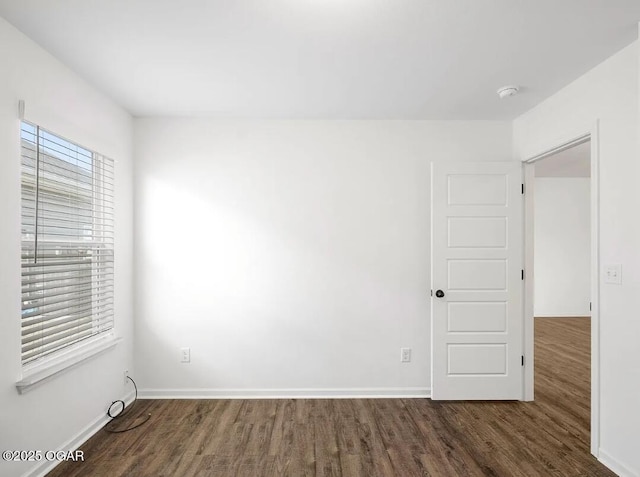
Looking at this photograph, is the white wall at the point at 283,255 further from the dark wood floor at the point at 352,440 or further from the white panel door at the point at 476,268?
the dark wood floor at the point at 352,440

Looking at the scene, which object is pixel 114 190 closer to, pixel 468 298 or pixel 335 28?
pixel 335 28

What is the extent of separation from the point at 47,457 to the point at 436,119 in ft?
12.7

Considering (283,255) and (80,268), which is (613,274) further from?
(80,268)

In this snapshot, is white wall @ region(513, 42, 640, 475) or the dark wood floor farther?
the dark wood floor

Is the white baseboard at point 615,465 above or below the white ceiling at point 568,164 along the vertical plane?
below

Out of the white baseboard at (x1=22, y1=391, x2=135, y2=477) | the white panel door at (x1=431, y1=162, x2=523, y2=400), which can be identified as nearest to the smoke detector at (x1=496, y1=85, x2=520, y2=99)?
the white panel door at (x1=431, y1=162, x2=523, y2=400)

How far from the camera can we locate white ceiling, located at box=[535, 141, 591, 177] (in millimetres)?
4907

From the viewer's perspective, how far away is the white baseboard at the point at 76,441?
81.0 inches

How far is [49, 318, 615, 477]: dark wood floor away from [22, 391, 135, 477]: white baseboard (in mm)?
53

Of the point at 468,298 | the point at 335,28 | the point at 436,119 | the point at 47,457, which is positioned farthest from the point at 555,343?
the point at 47,457

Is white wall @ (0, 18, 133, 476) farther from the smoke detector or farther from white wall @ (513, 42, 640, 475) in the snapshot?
white wall @ (513, 42, 640, 475)

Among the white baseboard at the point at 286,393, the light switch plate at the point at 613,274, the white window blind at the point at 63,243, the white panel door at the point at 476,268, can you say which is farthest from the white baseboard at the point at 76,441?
the light switch plate at the point at 613,274

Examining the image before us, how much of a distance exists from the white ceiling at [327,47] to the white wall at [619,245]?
214 mm

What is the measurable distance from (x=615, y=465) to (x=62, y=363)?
11.4 feet
